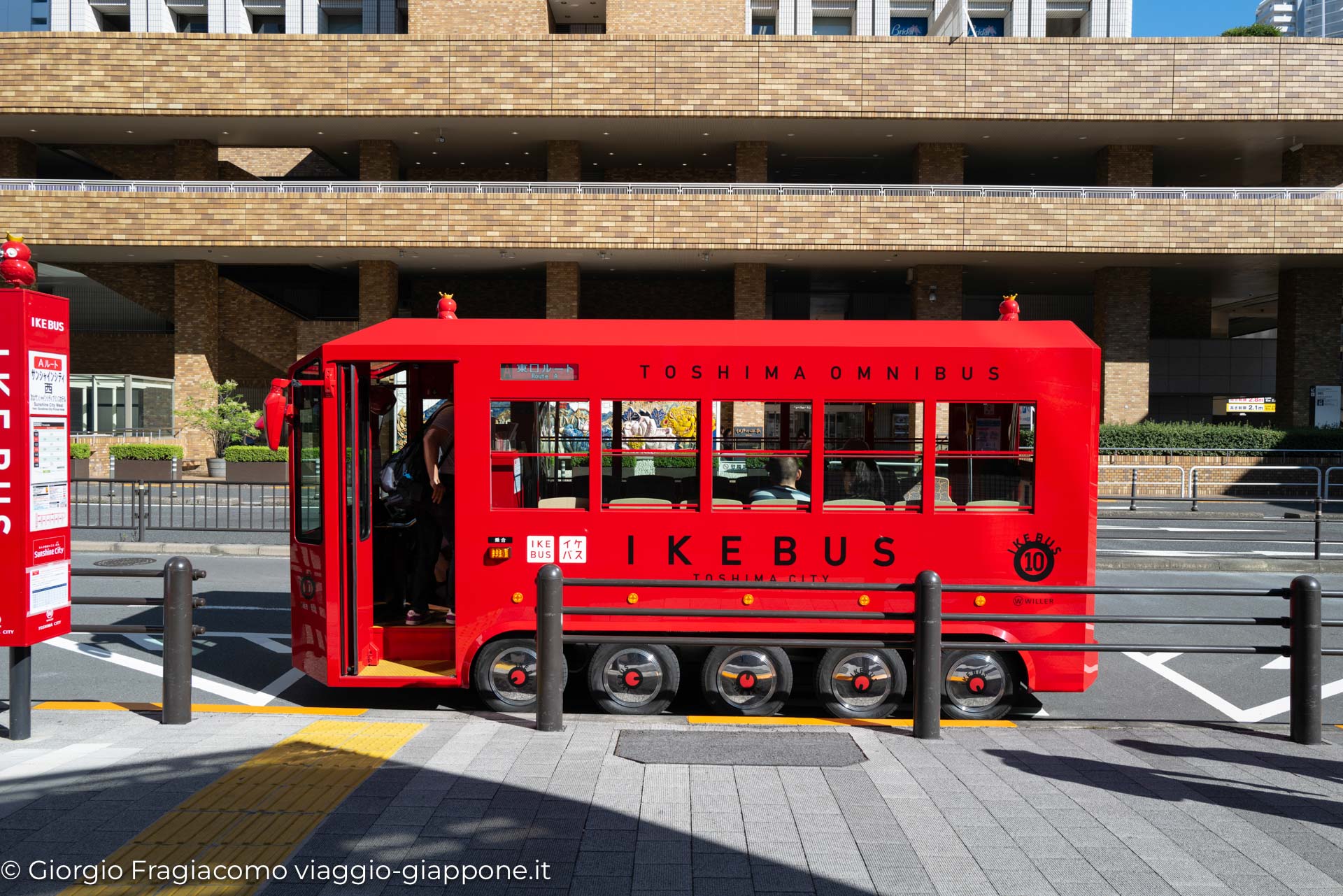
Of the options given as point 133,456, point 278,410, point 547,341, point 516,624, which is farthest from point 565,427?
point 133,456

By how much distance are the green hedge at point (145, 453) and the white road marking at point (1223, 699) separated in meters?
29.7

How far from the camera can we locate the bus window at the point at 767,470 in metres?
6.68

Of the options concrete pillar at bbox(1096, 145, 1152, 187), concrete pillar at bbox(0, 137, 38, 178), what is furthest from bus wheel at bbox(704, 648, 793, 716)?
concrete pillar at bbox(0, 137, 38, 178)

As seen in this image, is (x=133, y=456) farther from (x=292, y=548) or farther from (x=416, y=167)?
(x=292, y=548)

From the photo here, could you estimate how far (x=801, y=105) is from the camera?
28.2 meters

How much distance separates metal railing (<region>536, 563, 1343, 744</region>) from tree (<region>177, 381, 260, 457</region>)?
90.2 feet

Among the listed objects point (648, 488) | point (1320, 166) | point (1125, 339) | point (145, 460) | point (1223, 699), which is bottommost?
point (1223, 699)

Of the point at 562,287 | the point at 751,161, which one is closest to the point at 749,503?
the point at 562,287

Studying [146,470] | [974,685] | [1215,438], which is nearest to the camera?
[974,685]

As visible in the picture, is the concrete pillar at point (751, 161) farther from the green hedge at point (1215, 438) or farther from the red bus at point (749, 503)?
the red bus at point (749, 503)

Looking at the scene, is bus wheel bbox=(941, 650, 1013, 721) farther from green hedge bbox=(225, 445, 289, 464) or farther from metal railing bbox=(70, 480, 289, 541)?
green hedge bbox=(225, 445, 289, 464)

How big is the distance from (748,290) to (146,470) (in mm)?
A: 21216

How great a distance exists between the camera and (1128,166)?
30.0m

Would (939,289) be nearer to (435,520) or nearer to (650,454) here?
(650,454)
